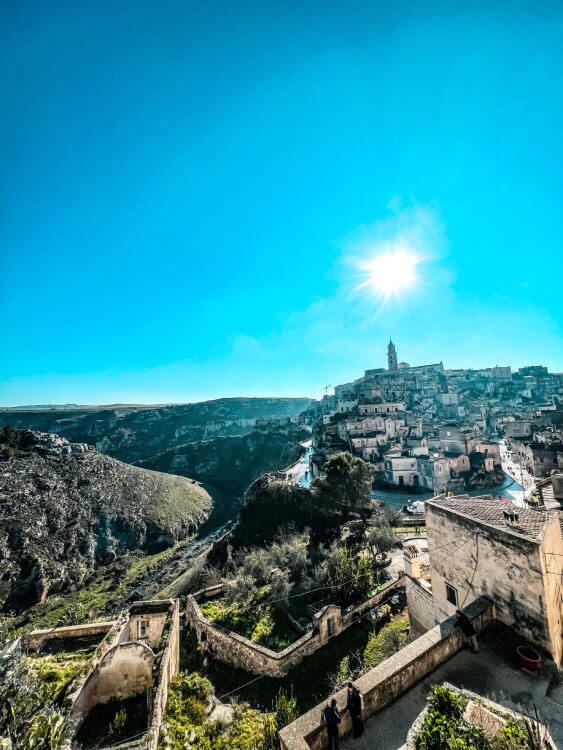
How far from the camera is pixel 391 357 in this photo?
110375 millimetres

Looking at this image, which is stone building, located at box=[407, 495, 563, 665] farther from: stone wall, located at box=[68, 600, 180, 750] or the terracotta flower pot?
stone wall, located at box=[68, 600, 180, 750]

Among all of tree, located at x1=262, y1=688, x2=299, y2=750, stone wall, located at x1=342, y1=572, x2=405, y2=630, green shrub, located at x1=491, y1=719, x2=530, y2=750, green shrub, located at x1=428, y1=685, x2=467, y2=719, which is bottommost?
stone wall, located at x1=342, y1=572, x2=405, y2=630

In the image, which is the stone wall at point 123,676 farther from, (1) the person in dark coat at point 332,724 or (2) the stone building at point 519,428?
(2) the stone building at point 519,428

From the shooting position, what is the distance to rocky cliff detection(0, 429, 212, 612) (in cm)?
3872

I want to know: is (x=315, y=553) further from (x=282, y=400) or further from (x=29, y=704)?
(x=282, y=400)

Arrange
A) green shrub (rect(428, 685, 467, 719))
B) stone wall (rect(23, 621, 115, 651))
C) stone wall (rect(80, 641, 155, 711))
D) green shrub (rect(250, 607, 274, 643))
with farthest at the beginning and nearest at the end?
green shrub (rect(250, 607, 274, 643))
stone wall (rect(23, 621, 115, 651))
stone wall (rect(80, 641, 155, 711))
green shrub (rect(428, 685, 467, 719))

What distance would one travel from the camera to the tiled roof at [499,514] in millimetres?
8250

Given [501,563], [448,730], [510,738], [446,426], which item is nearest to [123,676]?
[448,730]

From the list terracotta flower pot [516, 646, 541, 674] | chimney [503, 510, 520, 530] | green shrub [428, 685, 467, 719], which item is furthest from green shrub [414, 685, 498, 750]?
chimney [503, 510, 520, 530]

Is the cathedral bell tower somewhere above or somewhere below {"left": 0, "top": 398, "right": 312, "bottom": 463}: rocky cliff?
above

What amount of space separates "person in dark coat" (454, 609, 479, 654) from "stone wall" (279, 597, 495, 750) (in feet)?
0.40

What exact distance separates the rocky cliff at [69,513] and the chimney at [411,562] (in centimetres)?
3844

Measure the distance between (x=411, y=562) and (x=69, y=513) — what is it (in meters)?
53.6

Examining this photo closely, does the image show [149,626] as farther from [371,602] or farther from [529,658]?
[529,658]
